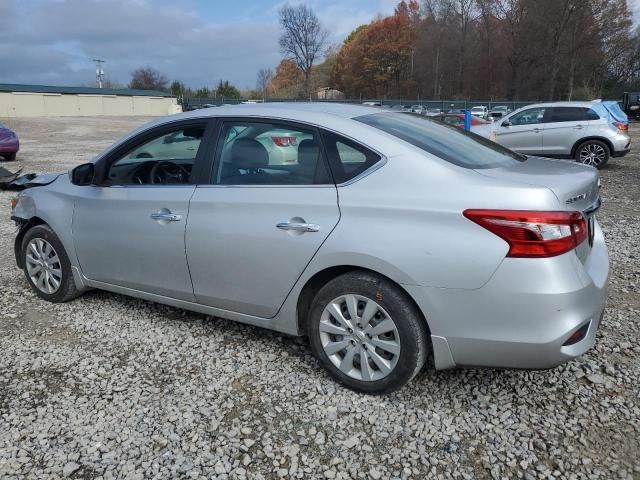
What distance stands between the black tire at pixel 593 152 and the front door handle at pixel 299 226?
11.3m

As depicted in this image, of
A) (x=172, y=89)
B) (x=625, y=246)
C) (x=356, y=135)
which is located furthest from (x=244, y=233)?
(x=172, y=89)

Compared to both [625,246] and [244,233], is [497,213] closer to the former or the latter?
[244,233]

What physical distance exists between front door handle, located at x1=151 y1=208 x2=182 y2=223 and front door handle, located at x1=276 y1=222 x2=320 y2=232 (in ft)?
2.70

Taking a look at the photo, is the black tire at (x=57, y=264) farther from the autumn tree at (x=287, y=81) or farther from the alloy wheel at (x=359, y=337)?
the autumn tree at (x=287, y=81)

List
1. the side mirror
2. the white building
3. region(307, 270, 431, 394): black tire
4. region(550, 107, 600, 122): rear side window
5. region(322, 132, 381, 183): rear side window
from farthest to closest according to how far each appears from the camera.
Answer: the white building, region(550, 107, 600, 122): rear side window, the side mirror, region(322, 132, 381, 183): rear side window, region(307, 270, 431, 394): black tire

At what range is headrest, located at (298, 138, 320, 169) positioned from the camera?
296 cm

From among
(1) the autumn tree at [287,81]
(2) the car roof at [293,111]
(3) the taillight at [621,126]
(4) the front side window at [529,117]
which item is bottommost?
(2) the car roof at [293,111]

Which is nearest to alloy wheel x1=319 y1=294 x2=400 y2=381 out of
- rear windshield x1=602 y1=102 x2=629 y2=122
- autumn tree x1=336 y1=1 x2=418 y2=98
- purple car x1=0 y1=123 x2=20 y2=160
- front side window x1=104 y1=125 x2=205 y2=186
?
front side window x1=104 y1=125 x2=205 y2=186

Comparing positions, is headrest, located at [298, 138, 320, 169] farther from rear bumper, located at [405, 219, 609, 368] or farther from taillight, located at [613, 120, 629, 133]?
taillight, located at [613, 120, 629, 133]

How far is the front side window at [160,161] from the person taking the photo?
350cm

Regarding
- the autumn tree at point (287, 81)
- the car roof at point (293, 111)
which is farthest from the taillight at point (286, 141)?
the autumn tree at point (287, 81)

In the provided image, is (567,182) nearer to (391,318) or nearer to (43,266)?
(391,318)

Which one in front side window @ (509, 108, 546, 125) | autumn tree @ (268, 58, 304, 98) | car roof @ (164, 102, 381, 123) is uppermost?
autumn tree @ (268, 58, 304, 98)

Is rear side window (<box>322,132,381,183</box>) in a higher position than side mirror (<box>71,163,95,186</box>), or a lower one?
higher
